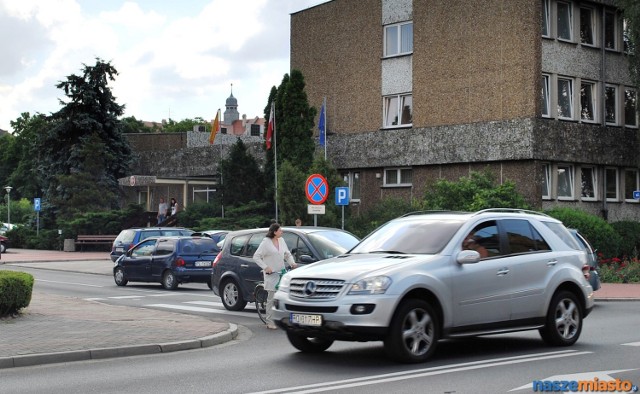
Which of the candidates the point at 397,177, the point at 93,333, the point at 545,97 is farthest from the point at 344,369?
the point at 397,177

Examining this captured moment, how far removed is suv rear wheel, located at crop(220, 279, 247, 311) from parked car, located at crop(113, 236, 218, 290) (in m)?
7.55

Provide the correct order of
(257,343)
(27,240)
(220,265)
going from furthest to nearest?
1. (27,240)
2. (220,265)
3. (257,343)

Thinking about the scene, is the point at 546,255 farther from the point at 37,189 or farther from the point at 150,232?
the point at 37,189

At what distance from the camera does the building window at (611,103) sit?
128 feet

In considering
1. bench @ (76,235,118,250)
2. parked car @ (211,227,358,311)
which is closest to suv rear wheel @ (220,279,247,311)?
parked car @ (211,227,358,311)

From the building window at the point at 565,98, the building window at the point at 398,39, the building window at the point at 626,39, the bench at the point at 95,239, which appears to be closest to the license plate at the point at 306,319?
the building window at the point at 565,98

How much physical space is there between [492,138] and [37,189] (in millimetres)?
67131

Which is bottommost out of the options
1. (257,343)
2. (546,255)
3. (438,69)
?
(257,343)

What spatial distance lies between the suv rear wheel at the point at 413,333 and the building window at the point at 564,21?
27797mm

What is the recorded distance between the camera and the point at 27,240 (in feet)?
197

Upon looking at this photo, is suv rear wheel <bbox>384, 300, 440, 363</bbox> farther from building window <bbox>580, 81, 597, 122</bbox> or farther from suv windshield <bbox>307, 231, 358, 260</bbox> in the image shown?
building window <bbox>580, 81, 597, 122</bbox>

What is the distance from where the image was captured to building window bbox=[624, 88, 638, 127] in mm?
39469

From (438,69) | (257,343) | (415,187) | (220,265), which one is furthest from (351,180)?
(257,343)

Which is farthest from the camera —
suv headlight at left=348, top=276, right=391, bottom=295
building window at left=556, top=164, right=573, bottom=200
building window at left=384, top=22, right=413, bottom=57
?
building window at left=384, top=22, right=413, bottom=57
